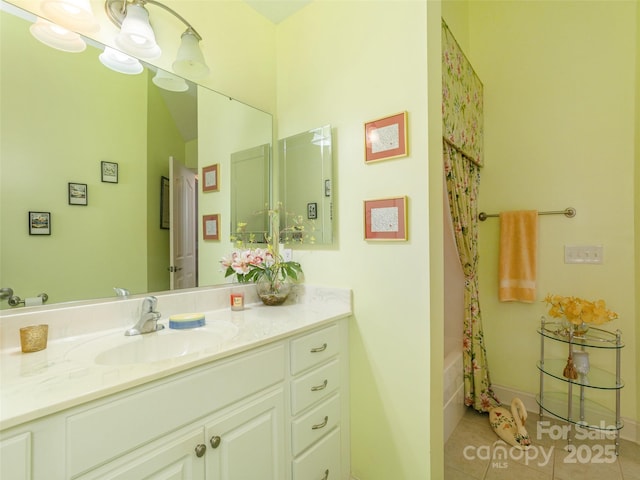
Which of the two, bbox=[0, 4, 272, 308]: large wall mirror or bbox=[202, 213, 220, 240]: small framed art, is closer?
bbox=[0, 4, 272, 308]: large wall mirror

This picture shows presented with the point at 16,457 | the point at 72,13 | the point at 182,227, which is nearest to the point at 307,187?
the point at 182,227

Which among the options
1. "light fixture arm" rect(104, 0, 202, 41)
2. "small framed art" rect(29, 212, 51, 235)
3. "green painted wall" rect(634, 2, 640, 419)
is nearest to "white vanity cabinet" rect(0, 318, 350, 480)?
"small framed art" rect(29, 212, 51, 235)

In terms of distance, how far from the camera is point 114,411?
72 centimetres

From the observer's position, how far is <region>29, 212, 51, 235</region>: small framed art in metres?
1.04

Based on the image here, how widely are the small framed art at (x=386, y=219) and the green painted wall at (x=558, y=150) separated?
1.44 metres

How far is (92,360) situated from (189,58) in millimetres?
1302

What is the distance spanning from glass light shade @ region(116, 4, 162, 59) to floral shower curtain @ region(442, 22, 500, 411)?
A: 1.56 meters

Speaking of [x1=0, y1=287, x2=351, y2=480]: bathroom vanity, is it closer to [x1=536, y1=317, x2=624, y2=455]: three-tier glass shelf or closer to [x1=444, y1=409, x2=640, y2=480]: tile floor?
[x1=444, y1=409, x2=640, y2=480]: tile floor

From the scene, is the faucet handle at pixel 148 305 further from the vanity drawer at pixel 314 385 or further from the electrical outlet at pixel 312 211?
the electrical outlet at pixel 312 211

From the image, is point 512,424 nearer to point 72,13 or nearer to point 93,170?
point 93,170

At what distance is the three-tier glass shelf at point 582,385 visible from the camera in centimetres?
179

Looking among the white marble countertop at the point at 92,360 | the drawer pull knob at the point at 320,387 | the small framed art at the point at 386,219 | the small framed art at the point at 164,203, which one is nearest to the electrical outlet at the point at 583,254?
the small framed art at the point at 386,219

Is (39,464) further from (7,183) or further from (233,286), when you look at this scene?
(233,286)

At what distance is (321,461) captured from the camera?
Answer: 1.30 m
